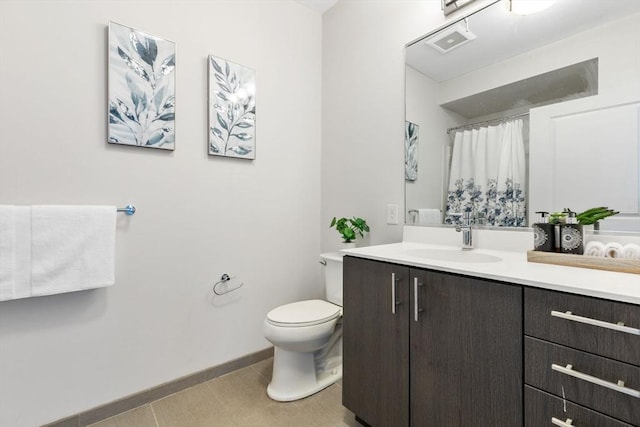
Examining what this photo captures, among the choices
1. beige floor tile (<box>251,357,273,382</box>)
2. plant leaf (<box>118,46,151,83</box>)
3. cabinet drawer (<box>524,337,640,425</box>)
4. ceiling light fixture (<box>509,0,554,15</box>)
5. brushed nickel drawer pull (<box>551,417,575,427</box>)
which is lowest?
beige floor tile (<box>251,357,273,382</box>)

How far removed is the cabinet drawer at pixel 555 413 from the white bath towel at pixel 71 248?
1.72m

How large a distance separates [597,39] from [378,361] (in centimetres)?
155

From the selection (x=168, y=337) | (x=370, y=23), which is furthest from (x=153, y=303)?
(x=370, y=23)

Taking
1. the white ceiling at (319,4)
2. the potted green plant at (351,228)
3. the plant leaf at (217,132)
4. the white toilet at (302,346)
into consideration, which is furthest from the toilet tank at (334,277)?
the white ceiling at (319,4)

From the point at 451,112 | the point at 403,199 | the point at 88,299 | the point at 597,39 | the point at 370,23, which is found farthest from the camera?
the point at 370,23

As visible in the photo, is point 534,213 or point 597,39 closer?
point 597,39

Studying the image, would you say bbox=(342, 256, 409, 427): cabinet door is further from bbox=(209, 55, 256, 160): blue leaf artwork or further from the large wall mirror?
bbox=(209, 55, 256, 160): blue leaf artwork

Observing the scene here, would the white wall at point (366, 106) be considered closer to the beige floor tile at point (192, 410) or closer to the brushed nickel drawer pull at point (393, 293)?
the brushed nickel drawer pull at point (393, 293)

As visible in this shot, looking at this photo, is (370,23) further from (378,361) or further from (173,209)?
(378,361)

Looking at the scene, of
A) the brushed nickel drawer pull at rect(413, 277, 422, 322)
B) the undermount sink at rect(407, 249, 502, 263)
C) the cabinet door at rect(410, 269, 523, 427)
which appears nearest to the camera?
the cabinet door at rect(410, 269, 523, 427)

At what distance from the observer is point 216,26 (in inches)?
71.6

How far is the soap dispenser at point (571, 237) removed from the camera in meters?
1.09

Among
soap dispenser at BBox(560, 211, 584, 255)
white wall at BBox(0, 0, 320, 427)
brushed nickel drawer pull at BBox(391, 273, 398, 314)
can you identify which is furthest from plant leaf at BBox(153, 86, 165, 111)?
soap dispenser at BBox(560, 211, 584, 255)

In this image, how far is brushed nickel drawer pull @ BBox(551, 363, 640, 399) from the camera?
2.23 feet
